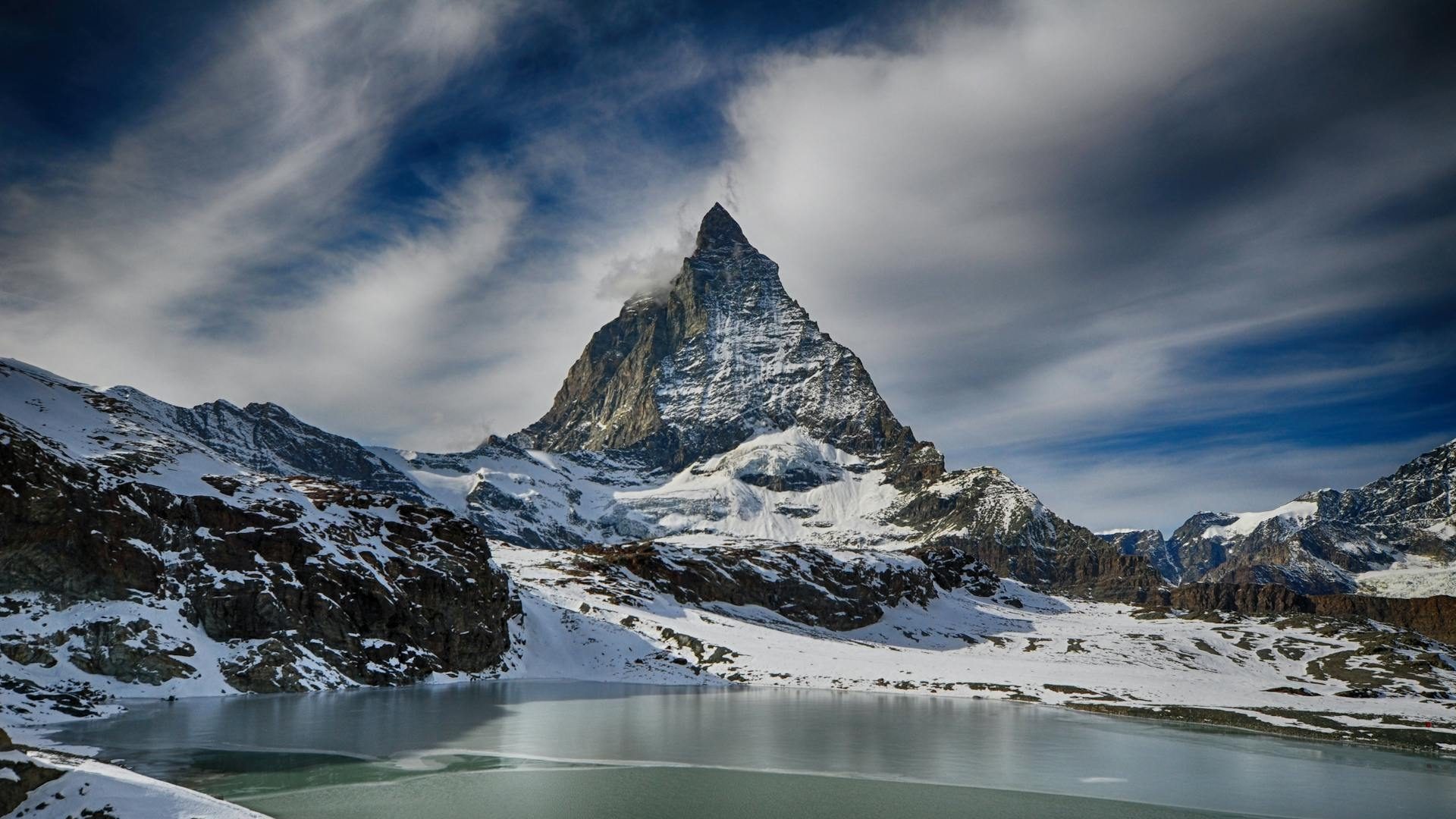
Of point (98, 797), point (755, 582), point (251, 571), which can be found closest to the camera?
point (98, 797)

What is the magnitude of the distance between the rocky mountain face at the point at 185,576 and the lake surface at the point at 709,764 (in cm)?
650

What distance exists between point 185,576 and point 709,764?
160ft

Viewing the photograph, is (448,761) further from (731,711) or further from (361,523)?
(361,523)

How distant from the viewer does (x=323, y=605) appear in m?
71.8

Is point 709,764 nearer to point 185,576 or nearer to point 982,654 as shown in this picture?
point 185,576

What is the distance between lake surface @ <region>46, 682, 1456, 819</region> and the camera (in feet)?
96.4

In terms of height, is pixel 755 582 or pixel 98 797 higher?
pixel 755 582

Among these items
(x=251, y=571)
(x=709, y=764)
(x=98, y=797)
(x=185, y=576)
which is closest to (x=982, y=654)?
(x=251, y=571)

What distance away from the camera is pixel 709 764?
37844mm

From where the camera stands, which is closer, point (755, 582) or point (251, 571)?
point (251, 571)

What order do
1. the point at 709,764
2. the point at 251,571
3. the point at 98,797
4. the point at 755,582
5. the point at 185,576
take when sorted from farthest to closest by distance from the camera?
the point at 755,582
the point at 251,571
the point at 185,576
the point at 709,764
the point at 98,797

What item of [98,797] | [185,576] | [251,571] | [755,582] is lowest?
[98,797]

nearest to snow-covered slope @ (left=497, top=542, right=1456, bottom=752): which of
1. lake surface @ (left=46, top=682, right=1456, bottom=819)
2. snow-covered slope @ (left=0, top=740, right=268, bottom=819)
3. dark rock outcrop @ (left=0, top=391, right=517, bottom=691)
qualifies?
dark rock outcrop @ (left=0, top=391, right=517, bottom=691)

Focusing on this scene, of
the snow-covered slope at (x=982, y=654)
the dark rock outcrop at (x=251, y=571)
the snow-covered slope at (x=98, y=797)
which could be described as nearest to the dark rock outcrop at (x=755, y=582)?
the snow-covered slope at (x=982, y=654)
